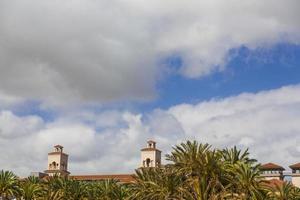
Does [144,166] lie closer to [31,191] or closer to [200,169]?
[31,191]

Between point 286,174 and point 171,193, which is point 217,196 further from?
point 286,174

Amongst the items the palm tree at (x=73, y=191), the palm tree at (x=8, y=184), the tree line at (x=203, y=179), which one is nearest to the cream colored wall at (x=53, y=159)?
the palm tree at (x=8, y=184)

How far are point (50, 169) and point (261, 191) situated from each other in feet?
313

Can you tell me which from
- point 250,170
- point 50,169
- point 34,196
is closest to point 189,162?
point 250,170

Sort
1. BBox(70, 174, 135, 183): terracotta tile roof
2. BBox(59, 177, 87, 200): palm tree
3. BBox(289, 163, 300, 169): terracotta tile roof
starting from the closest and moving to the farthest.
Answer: BBox(59, 177, 87, 200): palm tree → BBox(289, 163, 300, 169): terracotta tile roof → BBox(70, 174, 135, 183): terracotta tile roof

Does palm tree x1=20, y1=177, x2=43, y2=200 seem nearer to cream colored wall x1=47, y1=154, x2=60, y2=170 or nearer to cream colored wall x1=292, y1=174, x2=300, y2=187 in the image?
cream colored wall x1=47, y1=154, x2=60, y2=170

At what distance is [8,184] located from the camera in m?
91.9

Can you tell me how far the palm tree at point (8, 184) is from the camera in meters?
91.9

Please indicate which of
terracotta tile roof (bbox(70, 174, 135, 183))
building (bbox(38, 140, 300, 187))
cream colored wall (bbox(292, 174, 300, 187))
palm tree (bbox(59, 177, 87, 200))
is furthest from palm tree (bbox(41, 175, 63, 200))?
cream colored wall (bbox(292, 174, 300, 187))

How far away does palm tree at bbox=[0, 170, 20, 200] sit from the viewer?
91875mm

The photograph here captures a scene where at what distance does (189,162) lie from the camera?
6775 centimetres

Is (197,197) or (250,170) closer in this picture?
(197,197)

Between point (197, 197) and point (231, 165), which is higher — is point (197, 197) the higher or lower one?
the lower one

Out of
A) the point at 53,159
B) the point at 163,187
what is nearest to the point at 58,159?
the point at 53,159
